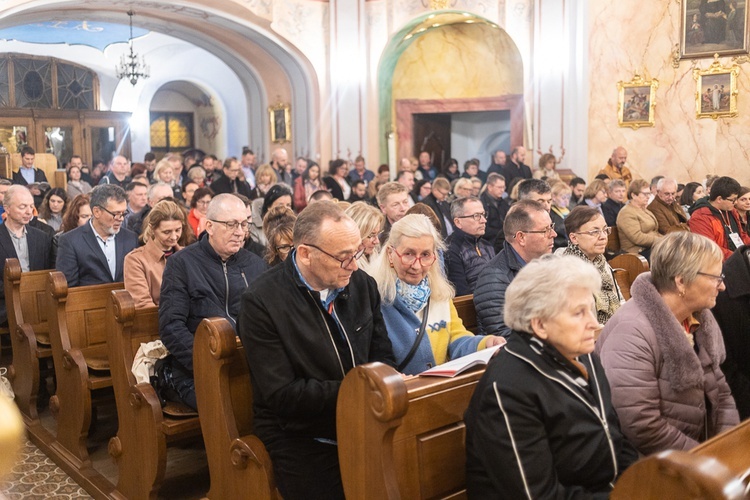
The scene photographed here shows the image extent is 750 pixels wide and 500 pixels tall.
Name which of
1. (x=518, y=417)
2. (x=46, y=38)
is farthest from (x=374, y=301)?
(x=46, y=38)

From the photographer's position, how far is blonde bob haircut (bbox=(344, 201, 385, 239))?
4.25 m

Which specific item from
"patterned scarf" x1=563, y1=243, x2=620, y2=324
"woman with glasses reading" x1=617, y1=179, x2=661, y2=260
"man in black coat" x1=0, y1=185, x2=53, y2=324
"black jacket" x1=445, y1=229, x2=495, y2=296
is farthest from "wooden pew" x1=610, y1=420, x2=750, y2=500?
"woman with glasses reading" x1=617, y1=179, x2=661, y2=260

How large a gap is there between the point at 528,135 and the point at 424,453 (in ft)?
36.4

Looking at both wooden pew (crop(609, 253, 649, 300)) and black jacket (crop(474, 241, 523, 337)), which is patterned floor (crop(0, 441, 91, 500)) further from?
wooden pew (crop(609, 253, 649, 300))

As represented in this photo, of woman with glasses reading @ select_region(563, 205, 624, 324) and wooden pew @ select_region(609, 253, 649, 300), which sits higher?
woman with glasses reading @ select_region(563, 205, 624, 324)

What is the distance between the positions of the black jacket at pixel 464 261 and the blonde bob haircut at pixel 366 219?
0.93 metres

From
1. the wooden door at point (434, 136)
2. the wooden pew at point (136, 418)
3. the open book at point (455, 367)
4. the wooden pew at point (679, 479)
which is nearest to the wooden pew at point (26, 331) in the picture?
the wooden pew at point (136, 418)

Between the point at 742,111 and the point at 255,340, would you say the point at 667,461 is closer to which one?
the point at 255,340

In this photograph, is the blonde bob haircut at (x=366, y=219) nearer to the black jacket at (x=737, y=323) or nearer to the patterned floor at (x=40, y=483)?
the black jacket at (x=737, y=323)

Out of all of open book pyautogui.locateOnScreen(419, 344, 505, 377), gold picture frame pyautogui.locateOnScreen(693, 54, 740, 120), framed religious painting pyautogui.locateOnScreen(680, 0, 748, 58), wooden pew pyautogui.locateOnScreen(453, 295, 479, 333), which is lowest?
wooden pew pyautogui.locateOnScreen(453, 295, 479, 333)

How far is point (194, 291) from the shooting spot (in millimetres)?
3758

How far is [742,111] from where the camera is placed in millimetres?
11281

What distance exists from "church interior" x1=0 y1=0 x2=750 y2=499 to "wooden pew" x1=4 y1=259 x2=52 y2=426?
24.3ft

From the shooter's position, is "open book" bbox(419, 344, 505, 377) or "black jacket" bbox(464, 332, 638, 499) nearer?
"black jacket" bbox(464, 332, 638, 499)
